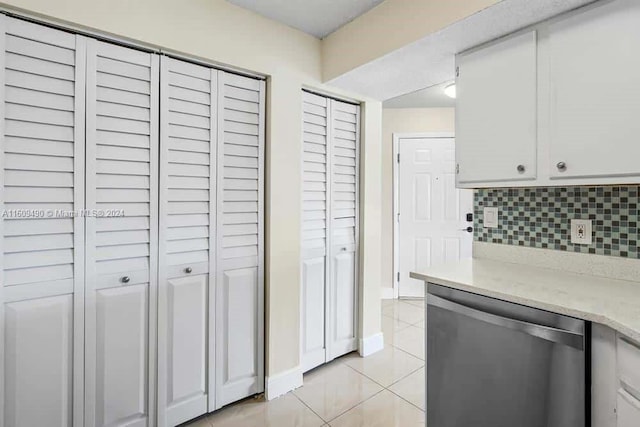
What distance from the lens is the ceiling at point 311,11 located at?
6.31ft

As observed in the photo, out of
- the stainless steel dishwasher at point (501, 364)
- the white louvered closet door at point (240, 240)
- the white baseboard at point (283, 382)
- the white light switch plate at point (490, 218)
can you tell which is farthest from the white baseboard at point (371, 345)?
the white light switch plate at point (490, 218)

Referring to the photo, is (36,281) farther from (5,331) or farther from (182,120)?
(182,120)

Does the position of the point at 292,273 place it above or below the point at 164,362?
above

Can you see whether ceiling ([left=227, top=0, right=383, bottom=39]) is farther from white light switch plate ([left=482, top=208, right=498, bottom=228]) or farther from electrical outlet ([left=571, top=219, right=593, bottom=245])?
electrical outlet ([left=571, top=219, right=593, bottom=245])

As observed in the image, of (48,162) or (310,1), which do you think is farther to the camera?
→ (310,1)

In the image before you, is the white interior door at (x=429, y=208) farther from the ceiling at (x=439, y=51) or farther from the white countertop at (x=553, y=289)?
the white countertop at (x=553, y=289)

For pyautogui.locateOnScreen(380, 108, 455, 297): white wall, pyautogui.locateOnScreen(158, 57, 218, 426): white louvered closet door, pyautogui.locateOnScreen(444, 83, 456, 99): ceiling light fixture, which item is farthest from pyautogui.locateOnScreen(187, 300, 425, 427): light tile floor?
pyautogui.locateOnScreen(444, 83, 456, 99): ceiling light fixture

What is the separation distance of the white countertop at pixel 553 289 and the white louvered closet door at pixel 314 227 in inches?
36.6

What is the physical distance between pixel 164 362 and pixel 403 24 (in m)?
2.14

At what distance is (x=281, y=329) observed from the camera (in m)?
2.20

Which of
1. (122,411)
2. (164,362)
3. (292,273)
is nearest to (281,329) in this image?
(292,273)

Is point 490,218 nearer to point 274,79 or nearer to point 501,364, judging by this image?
point 501,364

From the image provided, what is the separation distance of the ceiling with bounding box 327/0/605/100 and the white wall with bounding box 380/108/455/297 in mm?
1646

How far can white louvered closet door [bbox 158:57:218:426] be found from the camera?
1777 mm
